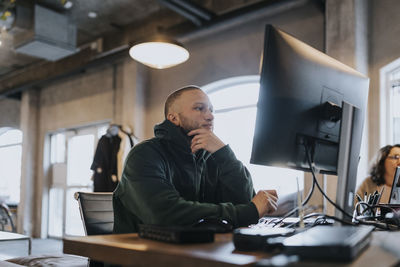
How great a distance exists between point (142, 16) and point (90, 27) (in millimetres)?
1008

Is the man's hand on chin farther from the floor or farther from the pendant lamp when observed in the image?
the floor

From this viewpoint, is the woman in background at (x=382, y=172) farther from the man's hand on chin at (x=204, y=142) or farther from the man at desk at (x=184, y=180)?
the man's hand on chin at (x=204, y=142)

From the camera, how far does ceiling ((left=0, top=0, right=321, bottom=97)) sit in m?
5.25

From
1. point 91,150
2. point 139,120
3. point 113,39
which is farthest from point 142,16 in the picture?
point 91,150

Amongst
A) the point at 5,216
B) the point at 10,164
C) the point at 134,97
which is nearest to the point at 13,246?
the point at 134,97

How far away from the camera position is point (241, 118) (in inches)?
239

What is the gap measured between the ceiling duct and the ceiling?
96 millimetres

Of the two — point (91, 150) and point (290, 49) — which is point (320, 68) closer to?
point (290, 49)

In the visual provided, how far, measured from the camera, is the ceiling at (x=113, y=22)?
5246 millimetres

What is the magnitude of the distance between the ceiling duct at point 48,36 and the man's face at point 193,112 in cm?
462

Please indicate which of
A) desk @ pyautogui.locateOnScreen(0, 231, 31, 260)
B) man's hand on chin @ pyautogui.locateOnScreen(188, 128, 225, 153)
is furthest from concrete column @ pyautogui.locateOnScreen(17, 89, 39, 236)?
man's hand on chin @ pyautogui.locateOnScreen(188, 128, 225, 153)

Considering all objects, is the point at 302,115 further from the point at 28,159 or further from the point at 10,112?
the point at 10,112

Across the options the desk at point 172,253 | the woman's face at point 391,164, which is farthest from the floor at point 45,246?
the desk at point 172,253

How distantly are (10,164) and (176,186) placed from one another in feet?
33.9
